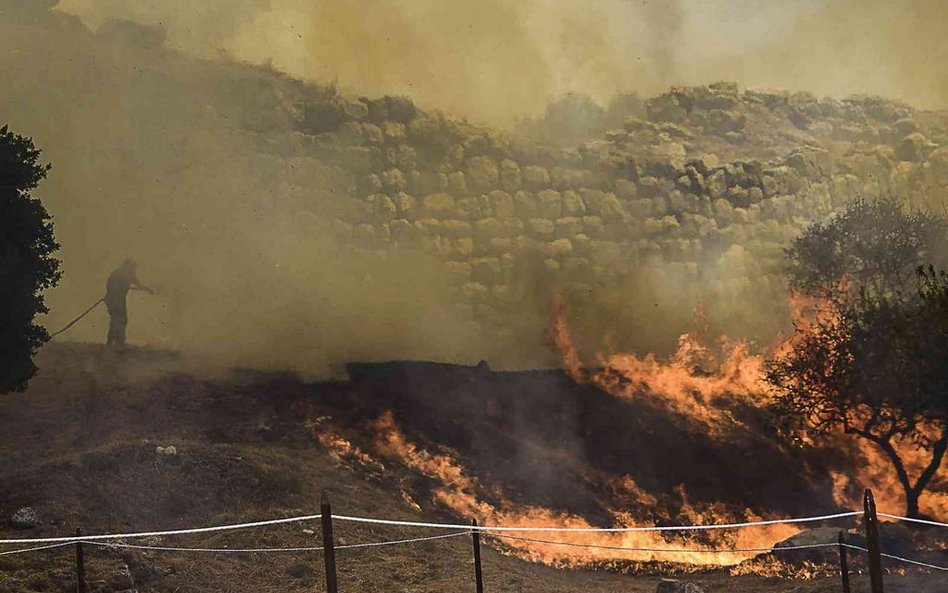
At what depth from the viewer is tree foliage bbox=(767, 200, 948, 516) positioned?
19844mm

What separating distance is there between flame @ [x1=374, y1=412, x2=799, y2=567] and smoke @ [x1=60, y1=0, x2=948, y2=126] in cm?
1050

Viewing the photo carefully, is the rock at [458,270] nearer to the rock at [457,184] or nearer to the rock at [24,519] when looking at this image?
A: the rock at [457,184]

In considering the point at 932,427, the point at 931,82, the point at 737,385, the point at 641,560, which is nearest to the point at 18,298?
the point at 641,560

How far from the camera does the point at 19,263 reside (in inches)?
707

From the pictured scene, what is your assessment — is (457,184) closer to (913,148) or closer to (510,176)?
(510,176)

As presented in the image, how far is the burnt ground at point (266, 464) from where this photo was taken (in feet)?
51.2

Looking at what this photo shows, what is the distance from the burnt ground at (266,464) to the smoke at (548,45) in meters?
8.93

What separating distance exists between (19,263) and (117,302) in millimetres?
3698

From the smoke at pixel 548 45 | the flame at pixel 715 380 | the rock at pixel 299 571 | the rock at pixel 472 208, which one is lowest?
the rock at pixel 299 571

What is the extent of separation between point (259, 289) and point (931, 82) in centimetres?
2314

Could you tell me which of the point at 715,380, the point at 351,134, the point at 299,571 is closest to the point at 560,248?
the point at 715,380

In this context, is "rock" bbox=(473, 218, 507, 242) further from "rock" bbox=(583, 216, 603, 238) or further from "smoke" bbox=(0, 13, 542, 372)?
"rock" bbox=(583, 216, 603, 238)

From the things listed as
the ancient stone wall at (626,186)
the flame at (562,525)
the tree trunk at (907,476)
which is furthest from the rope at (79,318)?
the tree trunk at (907,476)

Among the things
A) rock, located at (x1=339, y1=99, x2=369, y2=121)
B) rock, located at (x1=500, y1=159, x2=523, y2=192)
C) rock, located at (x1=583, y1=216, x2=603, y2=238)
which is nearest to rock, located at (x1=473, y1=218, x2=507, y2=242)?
rock, located at (x1=500, y1=159, x2=523, y2=192)
